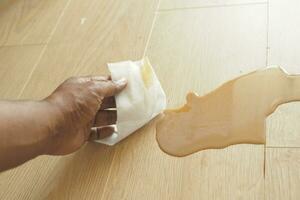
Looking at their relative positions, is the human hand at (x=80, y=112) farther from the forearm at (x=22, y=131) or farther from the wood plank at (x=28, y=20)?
the wood plank at (x=28, y=20)

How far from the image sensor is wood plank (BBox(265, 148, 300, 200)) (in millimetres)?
735

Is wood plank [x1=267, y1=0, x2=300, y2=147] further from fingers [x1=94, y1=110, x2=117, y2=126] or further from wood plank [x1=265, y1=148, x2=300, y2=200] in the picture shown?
fingers [x1=94, y1=110, x2=117, y2=126]

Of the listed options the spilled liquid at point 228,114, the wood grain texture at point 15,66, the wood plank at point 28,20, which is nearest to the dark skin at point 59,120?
the spilled liquid at point 228,114

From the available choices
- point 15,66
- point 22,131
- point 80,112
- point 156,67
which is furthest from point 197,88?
point 15,66

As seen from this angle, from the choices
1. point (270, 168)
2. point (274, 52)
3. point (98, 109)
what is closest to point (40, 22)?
point (98, 109)

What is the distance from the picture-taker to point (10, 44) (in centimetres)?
119

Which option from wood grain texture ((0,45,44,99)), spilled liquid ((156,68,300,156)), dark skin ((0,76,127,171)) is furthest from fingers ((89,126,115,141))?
wood grain texture ((0,45,44,99))

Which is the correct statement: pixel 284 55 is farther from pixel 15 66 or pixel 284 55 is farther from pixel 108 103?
pixel 15 66

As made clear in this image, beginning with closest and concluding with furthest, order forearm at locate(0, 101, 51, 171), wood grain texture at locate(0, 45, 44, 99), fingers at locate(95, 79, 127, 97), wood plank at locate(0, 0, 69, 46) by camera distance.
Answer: forearm at locate(0, 101, 51, 171) < fingers at locate(95, 79, 127, 97) < wood grain texture at locate(0, 45, 44, 99) < wood plank at locate(0, 0, 69, 46)

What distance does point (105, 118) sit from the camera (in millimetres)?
887

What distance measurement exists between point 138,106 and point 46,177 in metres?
0.21

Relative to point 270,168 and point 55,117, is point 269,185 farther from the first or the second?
point 55,117

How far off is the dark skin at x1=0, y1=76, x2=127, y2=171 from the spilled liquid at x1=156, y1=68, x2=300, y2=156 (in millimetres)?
112

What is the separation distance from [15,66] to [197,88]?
1.47 ft
